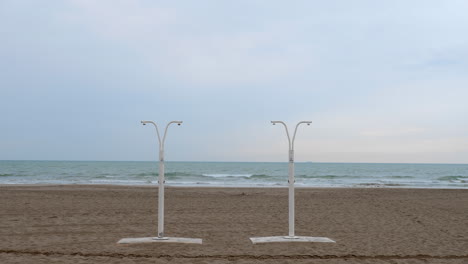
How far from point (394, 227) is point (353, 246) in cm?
307

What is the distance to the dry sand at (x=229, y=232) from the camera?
23.8 feet

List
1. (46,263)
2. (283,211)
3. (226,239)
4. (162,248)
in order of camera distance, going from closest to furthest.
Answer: (46,263) < (162,248) < (226,239) < (283,211)

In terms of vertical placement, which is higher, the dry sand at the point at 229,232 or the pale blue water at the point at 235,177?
the dry sand at the point at 229,232

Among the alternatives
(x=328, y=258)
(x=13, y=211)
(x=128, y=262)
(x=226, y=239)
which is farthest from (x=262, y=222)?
(x=13, y=211)

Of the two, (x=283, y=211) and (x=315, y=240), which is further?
(x=283, y=211)

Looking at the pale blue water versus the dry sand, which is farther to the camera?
the pale blue water

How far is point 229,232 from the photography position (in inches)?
380

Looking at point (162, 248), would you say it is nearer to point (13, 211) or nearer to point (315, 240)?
point (315, 240)

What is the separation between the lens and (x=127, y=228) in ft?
33.2

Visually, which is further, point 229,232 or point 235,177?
point 235,177

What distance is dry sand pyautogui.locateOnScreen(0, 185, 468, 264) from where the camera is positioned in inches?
285

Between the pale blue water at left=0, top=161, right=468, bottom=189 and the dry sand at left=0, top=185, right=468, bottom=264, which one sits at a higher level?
the dry sand at left=0, top=185, right=468, bottom=264

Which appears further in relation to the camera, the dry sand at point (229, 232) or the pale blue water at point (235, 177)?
the pale blue water at point (235, 177)

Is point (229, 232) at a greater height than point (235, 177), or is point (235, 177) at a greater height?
point (229, 232)
